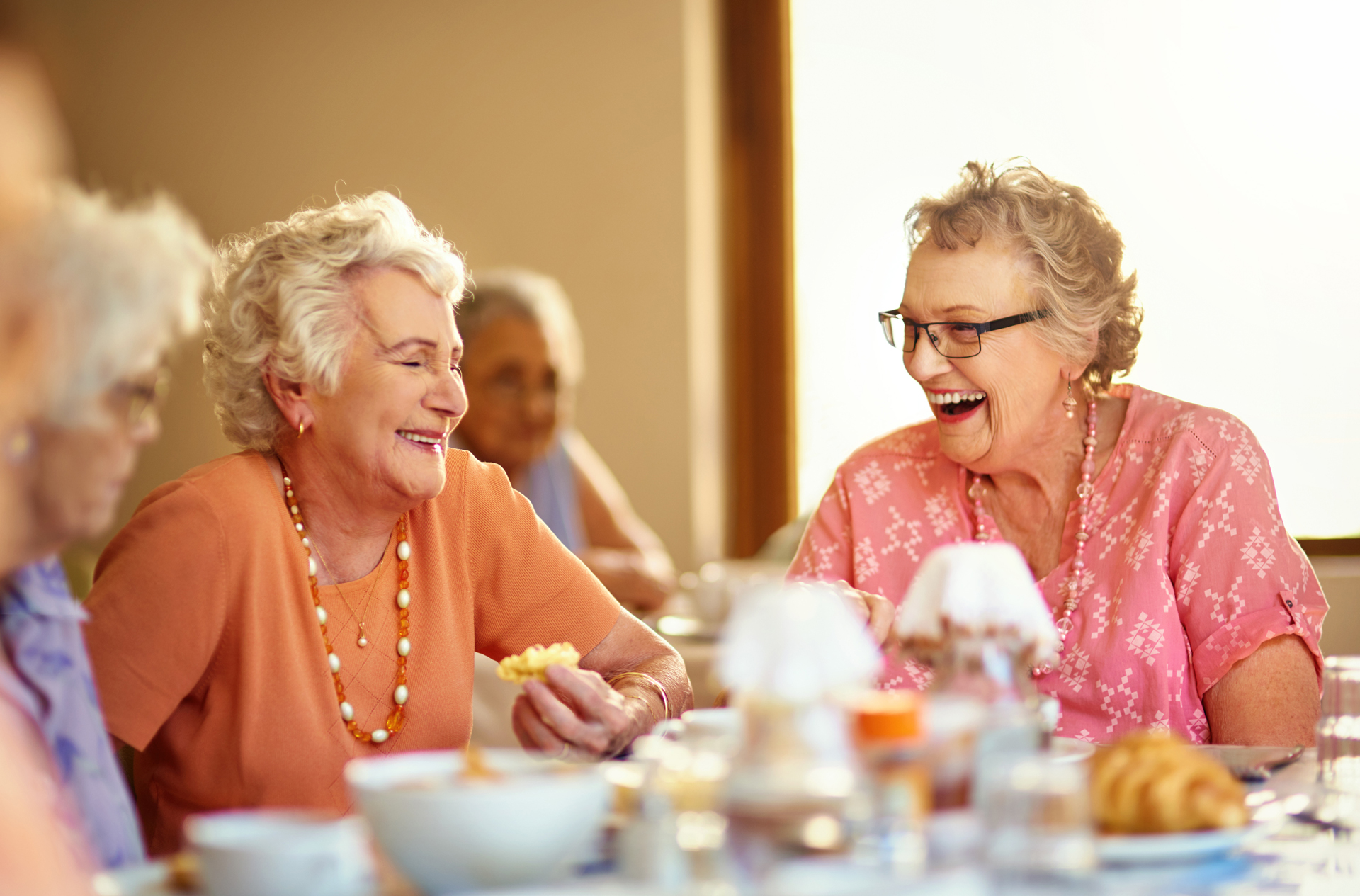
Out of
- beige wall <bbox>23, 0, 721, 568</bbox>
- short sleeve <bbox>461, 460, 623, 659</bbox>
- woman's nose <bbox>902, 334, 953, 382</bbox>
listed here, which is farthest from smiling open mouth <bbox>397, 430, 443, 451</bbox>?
beige wall <bbox>23, 0, 721, 568</bbox>

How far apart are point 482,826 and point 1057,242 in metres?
1.52

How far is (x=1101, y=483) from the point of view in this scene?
2004mm

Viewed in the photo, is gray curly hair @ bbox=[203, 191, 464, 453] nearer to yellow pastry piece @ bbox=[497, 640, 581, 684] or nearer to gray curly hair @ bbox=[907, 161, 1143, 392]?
yellow pastry piece @ bbox=[497, 640, 581, 684]

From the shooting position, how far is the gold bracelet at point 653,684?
161 centimetres

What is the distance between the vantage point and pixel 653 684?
5.36 feet

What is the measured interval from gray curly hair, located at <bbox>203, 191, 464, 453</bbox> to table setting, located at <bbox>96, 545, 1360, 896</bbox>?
2.72ft

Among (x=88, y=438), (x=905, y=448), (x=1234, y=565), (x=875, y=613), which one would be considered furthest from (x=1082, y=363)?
(x=88, y=438)

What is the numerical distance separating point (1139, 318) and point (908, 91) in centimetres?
228

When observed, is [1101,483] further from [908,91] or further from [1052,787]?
[908,91]

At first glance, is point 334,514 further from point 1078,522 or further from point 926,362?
point 1078,522

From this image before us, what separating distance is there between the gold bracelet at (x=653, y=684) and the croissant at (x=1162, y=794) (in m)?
0.68

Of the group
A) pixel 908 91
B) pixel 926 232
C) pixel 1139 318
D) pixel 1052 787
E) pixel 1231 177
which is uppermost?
pixel 908 91

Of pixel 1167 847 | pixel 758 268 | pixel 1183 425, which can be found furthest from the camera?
pixel 758 268

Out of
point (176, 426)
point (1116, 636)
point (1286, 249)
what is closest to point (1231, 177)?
point (1286, 249)
